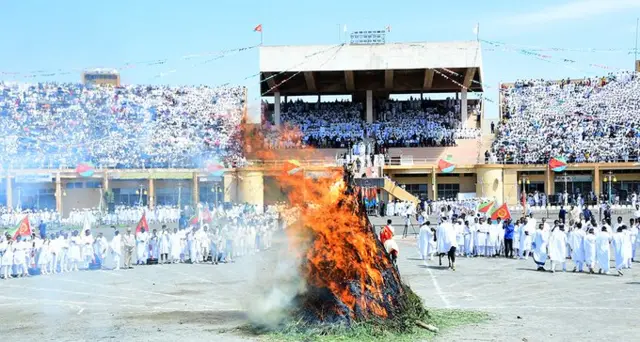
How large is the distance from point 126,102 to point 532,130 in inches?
1308

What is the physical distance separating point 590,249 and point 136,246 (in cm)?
1598

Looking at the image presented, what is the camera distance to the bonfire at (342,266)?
576 inches

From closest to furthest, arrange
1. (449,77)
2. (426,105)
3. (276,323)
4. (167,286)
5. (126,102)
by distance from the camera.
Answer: (276,323) < (167,286) < (126,102) < (449,77) < (426,105)

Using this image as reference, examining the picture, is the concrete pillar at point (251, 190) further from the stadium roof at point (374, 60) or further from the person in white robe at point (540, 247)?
the person in white robe at point (540, 247)

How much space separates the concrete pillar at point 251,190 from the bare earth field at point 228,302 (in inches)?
585

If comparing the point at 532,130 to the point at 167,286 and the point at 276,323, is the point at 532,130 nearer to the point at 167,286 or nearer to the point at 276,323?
the point at 167,286

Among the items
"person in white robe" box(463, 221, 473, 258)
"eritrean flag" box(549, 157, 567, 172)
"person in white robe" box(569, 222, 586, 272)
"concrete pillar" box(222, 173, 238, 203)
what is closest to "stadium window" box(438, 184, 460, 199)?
"eritrean flag" box(549, 157, 567, 172)

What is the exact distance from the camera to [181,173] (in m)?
39.9

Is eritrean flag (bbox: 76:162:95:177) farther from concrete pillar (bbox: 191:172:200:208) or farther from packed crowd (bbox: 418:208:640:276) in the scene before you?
packed crowd (bbox: 418:208:640:276)

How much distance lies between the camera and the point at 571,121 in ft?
192

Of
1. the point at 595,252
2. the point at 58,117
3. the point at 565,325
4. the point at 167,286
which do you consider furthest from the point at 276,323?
the point at 58,117

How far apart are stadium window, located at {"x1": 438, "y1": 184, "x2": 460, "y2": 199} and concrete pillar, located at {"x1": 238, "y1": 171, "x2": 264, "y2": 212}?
56.2ft

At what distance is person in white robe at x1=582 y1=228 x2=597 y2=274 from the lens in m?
24.3

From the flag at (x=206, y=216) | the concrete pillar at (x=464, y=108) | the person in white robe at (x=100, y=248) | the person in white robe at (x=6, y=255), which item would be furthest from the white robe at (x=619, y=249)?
the concrete pillar at (x=464, y=108)
